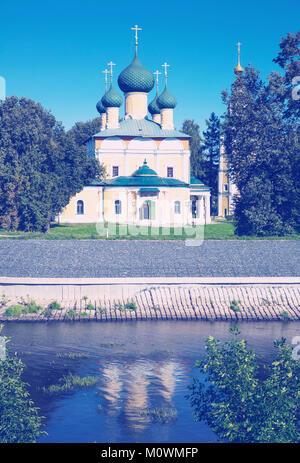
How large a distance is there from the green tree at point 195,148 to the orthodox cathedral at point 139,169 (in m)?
13.7

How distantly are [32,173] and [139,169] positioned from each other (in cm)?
1320

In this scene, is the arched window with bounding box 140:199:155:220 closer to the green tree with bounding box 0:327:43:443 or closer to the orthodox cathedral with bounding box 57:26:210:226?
the orthodox cathedral with bounding box 57:26:210:226

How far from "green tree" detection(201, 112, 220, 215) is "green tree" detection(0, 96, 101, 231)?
89.4 feet

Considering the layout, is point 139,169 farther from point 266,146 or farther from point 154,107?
point 266,146

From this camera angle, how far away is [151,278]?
22.8m

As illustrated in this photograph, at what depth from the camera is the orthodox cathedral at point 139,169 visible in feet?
148

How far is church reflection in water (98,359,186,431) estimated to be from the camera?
43.0 ft

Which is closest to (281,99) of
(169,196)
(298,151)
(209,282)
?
(298,151)

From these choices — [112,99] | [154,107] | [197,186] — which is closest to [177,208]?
[197,186]

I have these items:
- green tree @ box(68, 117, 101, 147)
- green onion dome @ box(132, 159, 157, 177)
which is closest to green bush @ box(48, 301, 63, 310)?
green onion dome @ box(132, 159, 157, 177)

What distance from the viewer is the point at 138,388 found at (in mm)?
14805

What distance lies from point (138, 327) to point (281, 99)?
19654 millimetres

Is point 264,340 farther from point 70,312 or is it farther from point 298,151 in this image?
point 298,151

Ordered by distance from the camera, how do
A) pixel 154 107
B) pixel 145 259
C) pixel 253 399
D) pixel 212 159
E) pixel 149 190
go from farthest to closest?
pixel 212 159 < pixel 154 107 < pixel 149 190 < pixel 145 259 < pixel 253 399
